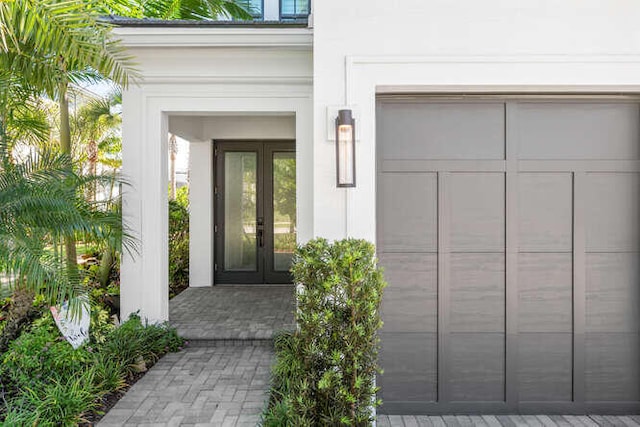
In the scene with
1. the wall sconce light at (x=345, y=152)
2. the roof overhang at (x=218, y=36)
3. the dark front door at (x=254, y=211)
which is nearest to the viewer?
the wall sconce light at (x=345, y=152)

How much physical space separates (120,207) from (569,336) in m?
5.11

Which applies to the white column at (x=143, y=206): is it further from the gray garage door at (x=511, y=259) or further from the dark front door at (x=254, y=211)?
the dark front door at (x=254, y=211)

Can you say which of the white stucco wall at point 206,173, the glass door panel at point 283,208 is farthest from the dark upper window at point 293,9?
the glass door panel at point 283,208

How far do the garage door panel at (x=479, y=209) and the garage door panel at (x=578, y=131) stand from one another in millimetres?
449

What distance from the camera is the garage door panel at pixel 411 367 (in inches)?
159

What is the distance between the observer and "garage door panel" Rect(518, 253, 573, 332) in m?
4.05

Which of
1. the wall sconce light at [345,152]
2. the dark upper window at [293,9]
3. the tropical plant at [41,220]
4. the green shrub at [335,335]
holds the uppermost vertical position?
the dark upper window at [293,9]

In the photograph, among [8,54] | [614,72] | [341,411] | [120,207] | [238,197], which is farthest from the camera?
[238,197]

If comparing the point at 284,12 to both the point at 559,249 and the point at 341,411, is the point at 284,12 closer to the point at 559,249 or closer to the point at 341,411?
the point at 559,249

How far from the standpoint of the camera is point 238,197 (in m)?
8.57

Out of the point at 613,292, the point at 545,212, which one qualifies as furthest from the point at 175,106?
the point at 613,292

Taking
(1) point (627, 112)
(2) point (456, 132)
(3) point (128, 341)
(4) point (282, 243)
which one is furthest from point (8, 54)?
(1) point (627, 112)

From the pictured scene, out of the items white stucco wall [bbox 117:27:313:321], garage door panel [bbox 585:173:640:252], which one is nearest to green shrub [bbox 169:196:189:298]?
white stucco wall [bbox 117:27:313:321]

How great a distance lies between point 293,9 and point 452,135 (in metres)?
4.98
